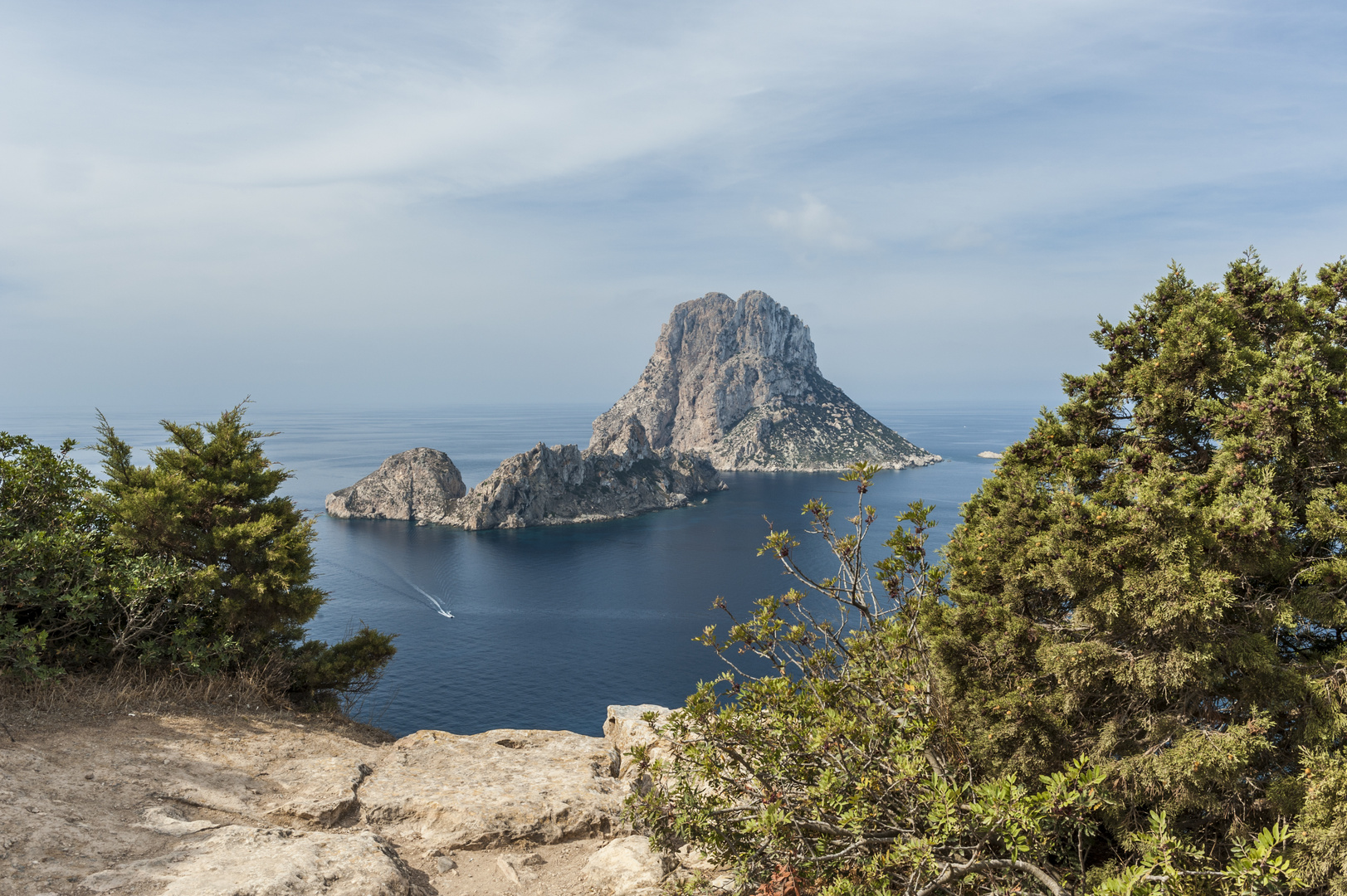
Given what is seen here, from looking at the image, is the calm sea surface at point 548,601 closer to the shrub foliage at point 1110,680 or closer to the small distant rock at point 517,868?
Result: the shrub foliage at point 1110,680

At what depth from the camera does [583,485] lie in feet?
448

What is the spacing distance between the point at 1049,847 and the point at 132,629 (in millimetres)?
15813

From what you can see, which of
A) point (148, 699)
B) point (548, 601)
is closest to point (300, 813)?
point (148, 699)

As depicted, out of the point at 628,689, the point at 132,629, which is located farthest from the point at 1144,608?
the point at 628,689

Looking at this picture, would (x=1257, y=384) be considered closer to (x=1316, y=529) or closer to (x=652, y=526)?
(x=1316, y=529)

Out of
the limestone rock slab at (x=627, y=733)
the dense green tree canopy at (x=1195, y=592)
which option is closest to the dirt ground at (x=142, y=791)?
the limestone rock slab at (x=627, y=733)

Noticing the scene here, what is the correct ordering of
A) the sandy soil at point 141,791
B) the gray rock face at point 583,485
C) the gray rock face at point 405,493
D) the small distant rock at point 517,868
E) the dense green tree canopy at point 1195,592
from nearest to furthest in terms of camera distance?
the sandy soil at point 141,791
the dense green tree canopy at point 1195,592
the small distant rock at point 517,868
the gray rock face at point 583,485
the gray rock face at point 405,493

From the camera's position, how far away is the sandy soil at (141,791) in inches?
272

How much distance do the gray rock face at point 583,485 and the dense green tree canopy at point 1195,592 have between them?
115312 mm

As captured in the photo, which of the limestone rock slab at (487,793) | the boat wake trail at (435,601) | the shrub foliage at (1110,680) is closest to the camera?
the shrub foliage at (1110,680)

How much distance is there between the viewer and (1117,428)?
1006cm

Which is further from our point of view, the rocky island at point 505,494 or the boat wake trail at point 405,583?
the rocky island at point 505,494

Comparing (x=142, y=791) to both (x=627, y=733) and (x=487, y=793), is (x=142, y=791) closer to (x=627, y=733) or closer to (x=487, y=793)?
(x=487, y=793)

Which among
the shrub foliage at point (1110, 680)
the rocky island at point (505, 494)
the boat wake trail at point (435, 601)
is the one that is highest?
the shrub foliage at point (1110, 680)
